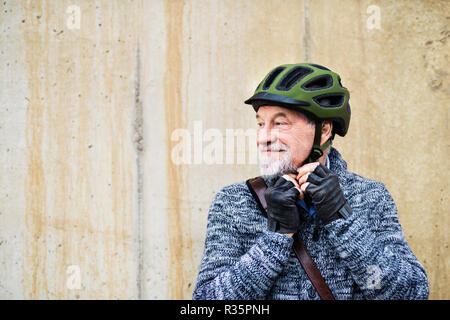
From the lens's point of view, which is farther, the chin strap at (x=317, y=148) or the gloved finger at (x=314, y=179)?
the chin strap at (x=317, y=148)

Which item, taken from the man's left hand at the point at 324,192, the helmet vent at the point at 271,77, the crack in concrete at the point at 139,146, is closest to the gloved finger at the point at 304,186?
the man's left hand at the point at 324,192

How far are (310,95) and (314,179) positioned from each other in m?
0.46

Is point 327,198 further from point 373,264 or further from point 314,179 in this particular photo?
point 373,264

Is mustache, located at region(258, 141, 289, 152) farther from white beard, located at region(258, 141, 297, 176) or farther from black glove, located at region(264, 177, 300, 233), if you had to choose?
black glove, located at region(264, 177, 300, 233)

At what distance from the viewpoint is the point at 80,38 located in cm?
371

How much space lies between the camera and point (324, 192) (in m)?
2.21

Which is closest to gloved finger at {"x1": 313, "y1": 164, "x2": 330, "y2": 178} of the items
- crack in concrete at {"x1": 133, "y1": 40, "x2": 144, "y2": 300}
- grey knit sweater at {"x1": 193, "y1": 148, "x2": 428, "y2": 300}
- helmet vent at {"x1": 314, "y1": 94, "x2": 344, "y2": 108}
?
grey knit sweater at {"x1": 193, "y1": 148, "x2": 428, "y2": 300}

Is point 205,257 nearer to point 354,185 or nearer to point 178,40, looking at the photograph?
point 354,185

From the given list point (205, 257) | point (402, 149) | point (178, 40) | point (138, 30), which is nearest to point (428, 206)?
point (402, 149)

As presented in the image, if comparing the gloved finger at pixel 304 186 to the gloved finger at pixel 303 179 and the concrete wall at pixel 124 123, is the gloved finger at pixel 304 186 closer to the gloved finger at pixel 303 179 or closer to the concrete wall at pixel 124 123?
the gloved finger at pixel 303 179

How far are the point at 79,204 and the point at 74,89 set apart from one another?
3.19ft

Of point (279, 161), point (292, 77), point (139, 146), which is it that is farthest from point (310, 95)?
point (139, 146)

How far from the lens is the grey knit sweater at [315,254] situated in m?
2.15

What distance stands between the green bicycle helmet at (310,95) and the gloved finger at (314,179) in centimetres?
20
